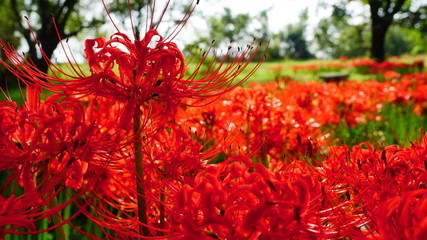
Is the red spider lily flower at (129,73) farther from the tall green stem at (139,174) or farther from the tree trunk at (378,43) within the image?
the tree trunk at (378,43)

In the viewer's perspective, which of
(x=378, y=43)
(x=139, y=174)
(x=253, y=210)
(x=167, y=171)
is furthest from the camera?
(x=378, y=43)

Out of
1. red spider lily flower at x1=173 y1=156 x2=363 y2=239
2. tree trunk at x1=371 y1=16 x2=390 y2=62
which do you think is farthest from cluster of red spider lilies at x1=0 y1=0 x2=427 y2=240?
tree trunk at x1=371 y1=16 x2=390 y2=62

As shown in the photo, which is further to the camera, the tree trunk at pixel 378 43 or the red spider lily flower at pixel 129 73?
the tree trunk at pixel 378 43

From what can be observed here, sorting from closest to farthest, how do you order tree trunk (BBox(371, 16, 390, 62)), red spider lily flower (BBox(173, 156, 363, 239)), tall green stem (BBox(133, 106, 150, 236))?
1. red spider lily flower (BBox(173, 156, 363, 239))
2. tall green stem (BBox(133, 106, 150, 236))
3. tree trunk (BBox(371, 16, 390, 62))

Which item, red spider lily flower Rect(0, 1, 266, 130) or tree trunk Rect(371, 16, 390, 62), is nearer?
red spider lily flower Rect(0, 1, 266, 130)

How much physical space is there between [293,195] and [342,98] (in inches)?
134

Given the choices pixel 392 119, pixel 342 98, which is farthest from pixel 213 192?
pixel 392 119

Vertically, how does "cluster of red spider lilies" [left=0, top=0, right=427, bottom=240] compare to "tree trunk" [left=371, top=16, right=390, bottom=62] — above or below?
below

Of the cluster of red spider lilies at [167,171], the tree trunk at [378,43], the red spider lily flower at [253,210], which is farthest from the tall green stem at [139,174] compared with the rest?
the tree trunk at [378,43]

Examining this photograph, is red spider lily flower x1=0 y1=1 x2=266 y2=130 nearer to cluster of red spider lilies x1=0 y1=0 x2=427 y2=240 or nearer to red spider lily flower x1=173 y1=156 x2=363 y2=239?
cluster of red spider lilies x1=0 y1=0 x2=427 y2=240

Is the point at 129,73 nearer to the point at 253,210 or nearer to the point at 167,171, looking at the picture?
the point at 167,171

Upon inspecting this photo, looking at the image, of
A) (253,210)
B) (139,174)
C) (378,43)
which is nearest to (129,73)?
(139,174)

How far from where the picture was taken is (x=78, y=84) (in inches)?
50.9

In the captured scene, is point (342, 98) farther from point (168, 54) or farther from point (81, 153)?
point (81, 153)
